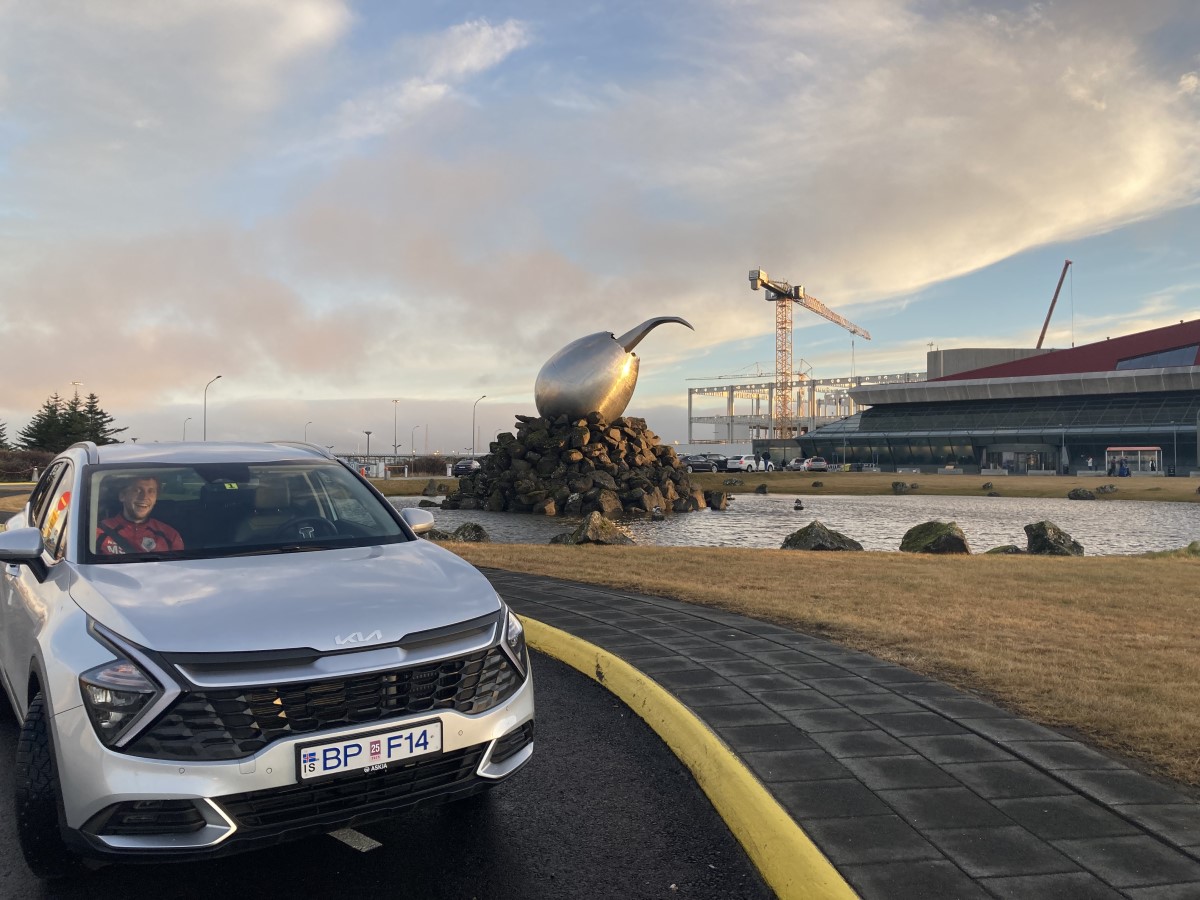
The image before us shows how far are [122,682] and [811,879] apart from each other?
2384 mm

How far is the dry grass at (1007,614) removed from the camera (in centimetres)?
447

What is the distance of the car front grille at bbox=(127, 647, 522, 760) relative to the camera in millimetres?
2580

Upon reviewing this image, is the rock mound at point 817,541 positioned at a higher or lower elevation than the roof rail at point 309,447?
lower

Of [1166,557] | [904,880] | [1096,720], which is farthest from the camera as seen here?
[1166,557]

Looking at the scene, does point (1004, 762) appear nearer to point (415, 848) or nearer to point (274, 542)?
point (415, 848)

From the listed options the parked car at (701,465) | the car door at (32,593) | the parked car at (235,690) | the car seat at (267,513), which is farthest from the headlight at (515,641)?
the parked car at (701,465)

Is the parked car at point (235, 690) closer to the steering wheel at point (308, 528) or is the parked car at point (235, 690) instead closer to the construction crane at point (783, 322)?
the steering wheel at point (308, 528)

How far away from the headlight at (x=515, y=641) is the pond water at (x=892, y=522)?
15233mm

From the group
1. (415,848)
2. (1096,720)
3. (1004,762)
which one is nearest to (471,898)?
(415,848)

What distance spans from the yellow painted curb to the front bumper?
145cm

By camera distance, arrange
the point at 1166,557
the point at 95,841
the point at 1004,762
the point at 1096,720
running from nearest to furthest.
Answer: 1. the point at 95,841
2. the point at 1004,762
3. the point at 1096,720
4. the point at 1166,557

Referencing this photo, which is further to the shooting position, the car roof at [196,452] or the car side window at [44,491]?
the car side window at [44,491]

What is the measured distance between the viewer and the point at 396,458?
88.3 metres

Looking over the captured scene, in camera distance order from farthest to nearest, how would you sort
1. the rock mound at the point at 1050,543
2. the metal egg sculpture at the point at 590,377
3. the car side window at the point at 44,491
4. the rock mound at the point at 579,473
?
the metal egg sculpture at the point at 590,377 → the rock mound at the point at 579,473 → the rock mound at the point at 1050,543 → the car side window at the point at 44,491
